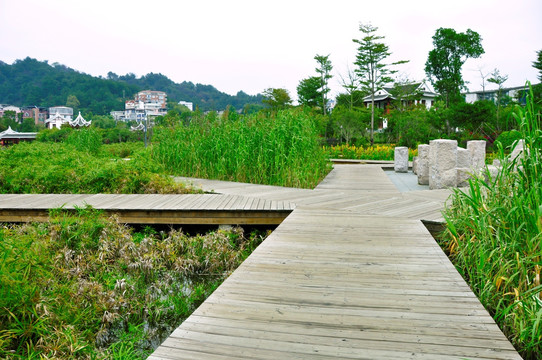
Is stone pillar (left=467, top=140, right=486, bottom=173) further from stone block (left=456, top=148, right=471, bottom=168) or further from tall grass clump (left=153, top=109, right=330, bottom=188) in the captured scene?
tall grass clump (left=153, top=109, right=330, bottom=188)

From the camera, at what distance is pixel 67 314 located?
7.73 ft

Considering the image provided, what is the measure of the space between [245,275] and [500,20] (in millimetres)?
16268

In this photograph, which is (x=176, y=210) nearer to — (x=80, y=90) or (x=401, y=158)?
(x=401, y=158)

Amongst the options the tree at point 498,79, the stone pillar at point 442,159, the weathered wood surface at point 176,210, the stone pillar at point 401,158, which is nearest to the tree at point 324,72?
the tree at point 498,79

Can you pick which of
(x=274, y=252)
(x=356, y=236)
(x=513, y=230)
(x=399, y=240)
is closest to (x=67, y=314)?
(x=274, y=252)

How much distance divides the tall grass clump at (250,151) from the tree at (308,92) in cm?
2875

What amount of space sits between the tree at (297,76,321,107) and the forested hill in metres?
17.1

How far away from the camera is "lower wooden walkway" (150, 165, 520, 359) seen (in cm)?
147

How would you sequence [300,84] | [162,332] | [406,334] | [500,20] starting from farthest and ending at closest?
[300,84] < [500,20] < [162,332] < [406,334]

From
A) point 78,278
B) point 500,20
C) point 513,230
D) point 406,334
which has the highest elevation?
point 500,20

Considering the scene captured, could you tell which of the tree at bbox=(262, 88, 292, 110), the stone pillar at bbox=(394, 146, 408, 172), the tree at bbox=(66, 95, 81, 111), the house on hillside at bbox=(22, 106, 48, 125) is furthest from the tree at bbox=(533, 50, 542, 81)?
the house on hillside at bbox=(22, 106, 48, 125)

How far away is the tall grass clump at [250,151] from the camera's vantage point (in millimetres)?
6715

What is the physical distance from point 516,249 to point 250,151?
5274mm

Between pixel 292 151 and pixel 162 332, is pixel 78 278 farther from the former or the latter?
pixel 292 151
